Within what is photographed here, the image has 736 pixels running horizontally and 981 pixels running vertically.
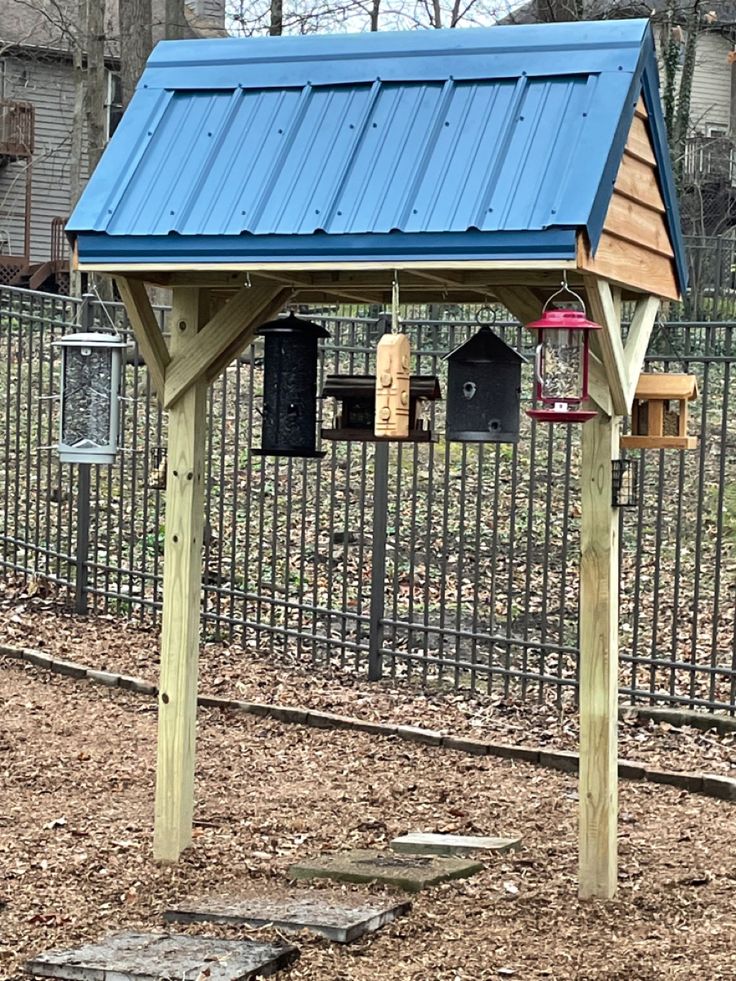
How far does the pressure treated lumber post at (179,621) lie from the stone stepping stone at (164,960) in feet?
3.47

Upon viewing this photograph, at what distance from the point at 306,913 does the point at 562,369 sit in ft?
6.80

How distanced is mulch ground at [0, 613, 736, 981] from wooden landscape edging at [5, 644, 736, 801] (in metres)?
0.08

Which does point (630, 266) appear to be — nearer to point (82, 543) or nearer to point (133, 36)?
point (82, 543)

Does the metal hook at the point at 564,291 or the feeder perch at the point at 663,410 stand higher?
the metal hook at the point at 564,291

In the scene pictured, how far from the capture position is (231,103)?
17.4 feet

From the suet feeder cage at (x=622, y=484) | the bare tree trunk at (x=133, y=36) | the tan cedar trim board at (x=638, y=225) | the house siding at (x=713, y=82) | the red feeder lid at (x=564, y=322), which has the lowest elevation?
the suet feeder cage at (x=622, y=484)

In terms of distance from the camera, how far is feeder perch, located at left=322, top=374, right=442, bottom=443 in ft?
18.2

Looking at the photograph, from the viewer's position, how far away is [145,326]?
543 cm

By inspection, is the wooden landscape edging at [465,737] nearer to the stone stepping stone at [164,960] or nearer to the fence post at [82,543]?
the fence post at [82,543]

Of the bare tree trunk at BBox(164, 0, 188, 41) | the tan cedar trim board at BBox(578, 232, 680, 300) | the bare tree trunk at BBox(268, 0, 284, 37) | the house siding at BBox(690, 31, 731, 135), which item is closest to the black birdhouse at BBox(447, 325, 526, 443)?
the tan cedar trim board at BBox(578, 232, 680, 300)

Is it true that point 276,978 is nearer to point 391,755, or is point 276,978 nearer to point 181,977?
point 181,977

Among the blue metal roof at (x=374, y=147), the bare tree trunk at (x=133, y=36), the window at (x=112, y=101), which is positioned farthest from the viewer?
the window at (x=112, y=101)

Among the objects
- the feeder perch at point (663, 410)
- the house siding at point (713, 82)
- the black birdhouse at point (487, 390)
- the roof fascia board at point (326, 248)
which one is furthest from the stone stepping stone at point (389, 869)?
the house siding at point (713, 82)

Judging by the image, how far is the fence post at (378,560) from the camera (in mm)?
8648
